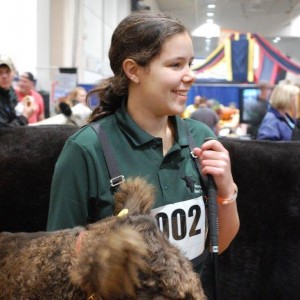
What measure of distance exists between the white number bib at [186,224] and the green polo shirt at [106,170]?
2 centimetres

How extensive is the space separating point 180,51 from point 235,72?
736cm

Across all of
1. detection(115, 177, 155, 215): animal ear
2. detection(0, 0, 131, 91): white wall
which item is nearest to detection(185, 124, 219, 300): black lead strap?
detection(115, 177, 155, 215): animal ear

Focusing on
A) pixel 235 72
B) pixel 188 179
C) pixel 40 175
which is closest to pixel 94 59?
pixel 235 72

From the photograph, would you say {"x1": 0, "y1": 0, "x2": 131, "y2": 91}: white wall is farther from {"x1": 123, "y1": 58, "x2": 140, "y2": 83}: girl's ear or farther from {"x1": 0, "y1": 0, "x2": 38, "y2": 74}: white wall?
{"x1": 123, "y1": 58, "x2": 140, "y2": 83}: girl's ear

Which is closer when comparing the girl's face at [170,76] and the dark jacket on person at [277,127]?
the girl's face at [170,76]

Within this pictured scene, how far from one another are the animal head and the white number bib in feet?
1.38

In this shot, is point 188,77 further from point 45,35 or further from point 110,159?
point 45,35

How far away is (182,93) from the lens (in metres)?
1.13

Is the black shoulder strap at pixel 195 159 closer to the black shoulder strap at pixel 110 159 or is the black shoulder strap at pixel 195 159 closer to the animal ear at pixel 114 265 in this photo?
the black shoulder strap at pixel 110 159

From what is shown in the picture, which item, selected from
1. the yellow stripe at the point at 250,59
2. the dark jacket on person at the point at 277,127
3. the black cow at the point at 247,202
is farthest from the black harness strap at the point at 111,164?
the yellow stripe at the point at 250,59

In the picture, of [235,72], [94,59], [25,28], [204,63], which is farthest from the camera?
[94,59]

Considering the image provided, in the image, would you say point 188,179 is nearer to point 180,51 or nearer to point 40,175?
point 180,51

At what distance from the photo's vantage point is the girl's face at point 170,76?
112 centimetres

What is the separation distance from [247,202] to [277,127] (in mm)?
1714
